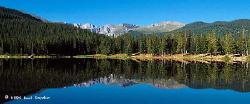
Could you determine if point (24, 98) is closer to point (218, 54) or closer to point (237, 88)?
point (237, 88)

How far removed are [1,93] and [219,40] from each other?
160223mm

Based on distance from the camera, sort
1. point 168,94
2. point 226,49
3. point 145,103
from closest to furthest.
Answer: point 145,103 < point 168,94 < point 226,49

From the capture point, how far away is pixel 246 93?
50.8 m

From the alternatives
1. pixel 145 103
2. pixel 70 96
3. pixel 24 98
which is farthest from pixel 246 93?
pixel 24 98

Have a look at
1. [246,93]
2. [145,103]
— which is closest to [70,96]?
[145,103]

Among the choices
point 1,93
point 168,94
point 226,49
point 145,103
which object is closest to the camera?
point 145,103

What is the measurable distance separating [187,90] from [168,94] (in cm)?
517

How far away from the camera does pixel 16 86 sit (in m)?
53.4

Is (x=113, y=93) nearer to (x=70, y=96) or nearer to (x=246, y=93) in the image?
(x=70, y=96)

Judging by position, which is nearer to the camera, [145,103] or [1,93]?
[145,103]

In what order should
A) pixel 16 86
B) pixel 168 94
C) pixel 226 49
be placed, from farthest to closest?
pixel 226 49, pixel 16 86, pixel 168 94

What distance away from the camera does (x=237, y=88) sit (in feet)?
185

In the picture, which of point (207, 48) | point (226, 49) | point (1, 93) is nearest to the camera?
point (1, 93)

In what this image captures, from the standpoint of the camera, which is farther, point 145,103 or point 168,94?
point 168,94
